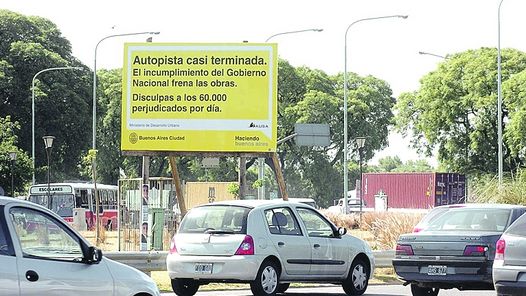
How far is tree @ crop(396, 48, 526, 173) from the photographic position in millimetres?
70562

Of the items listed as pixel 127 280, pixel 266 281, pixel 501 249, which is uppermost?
pixel 501 249

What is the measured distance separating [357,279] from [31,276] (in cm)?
1061

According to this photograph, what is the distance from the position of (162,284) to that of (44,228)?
11.2m

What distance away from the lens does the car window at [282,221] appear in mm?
18016

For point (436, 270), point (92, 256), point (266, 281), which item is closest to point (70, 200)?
point (266, 281)

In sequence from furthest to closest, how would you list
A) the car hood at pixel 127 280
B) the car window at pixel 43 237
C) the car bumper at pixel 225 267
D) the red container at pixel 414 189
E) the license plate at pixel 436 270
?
the red container at pixel 414 189 < the car bumper at pixel 225 267 < the license plate at pixel 436 270 < the car hood at pixel 127 280 < the car window at pixel 43 237

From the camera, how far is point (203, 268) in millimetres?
17594

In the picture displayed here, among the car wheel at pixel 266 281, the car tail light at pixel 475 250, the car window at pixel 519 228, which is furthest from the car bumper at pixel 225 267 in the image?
the car window at pixel 519 228

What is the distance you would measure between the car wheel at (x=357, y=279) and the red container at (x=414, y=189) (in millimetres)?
41307

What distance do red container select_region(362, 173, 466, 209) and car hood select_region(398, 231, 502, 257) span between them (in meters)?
43.5

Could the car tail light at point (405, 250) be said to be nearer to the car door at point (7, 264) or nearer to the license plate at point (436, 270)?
the license plate at point (436, 270)

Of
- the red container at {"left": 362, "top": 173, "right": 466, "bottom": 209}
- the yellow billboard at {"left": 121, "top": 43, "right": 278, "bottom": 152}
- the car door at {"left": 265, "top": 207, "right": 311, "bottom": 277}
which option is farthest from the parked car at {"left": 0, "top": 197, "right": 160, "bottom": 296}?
the red container at {"left": 362, "top": 173, "right": 466, "bottom": 209}

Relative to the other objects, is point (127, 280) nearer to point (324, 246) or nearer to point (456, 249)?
point (456, 249)

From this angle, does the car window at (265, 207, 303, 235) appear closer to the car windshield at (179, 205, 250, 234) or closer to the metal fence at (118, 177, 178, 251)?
the car windshield at (179, 205, 250, 234)
